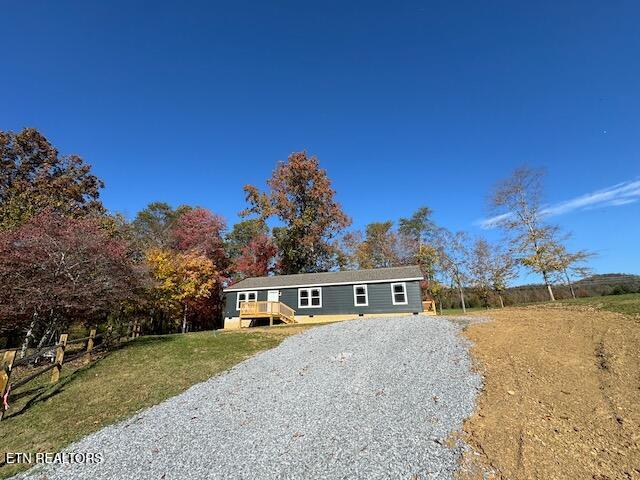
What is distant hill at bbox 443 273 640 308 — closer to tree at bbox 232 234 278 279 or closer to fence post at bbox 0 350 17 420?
tree at bbox 232 234 278 279

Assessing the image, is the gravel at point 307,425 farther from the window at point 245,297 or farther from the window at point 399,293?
the window at point 245,297

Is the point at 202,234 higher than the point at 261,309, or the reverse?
the point at 202,234

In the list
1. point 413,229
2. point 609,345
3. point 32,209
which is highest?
point 413,229

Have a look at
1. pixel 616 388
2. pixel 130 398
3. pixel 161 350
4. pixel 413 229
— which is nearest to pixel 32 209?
pixel 161 350

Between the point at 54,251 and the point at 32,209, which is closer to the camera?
the point at 54,251

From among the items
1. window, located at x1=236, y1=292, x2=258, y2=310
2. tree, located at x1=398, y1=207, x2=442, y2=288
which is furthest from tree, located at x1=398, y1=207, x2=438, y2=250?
window, located at x1=236, y1=292, x2=258, y2=310

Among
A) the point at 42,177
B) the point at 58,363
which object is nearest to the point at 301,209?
the point at 42,177

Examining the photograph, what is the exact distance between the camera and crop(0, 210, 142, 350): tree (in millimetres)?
9641

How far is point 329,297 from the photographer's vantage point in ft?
72.6

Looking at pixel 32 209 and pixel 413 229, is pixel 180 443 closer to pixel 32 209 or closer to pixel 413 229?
pixel 32 209

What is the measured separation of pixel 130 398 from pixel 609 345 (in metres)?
11.4

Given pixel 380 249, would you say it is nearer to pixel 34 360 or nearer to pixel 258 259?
pixel 258 259

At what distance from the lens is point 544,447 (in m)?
4.18

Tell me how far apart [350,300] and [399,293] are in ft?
10.7
